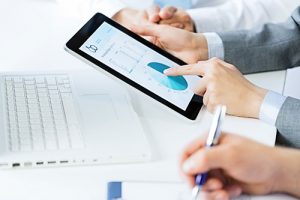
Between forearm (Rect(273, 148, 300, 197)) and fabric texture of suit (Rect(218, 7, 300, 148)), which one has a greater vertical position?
fabric texture of suit (Rect(218, 7, 300, 148))

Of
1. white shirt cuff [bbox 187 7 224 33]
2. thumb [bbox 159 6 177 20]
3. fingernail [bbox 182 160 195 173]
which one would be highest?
thumb [bbox 159 6 177 20]

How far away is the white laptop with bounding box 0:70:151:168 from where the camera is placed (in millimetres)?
832

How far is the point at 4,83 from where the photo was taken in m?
1.01

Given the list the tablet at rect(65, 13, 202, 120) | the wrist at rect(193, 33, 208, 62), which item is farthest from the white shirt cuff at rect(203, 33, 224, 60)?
the tablet at rect(65, 13, 202, 120)

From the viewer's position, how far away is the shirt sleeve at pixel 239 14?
1.31m

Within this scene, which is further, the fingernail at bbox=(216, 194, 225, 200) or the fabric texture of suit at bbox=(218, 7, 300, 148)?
the fabric texture of suit at bbox=(218, 7, 300, 148)

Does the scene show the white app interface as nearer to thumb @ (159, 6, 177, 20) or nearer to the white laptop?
the white laptop

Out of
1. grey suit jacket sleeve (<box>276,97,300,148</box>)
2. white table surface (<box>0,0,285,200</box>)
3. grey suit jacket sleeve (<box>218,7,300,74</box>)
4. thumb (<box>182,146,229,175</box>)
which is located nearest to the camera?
thumb (<box>182,146,229,175</box>)

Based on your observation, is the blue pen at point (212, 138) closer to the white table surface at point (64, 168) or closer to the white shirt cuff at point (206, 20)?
the white table surface at point (64, 168)

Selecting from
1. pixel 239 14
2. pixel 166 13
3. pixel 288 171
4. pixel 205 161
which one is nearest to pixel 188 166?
pixel 205 161

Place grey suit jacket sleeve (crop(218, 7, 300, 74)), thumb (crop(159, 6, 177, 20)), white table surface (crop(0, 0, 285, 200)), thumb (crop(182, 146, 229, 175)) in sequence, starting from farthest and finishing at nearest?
1. thumb (crop(159, 6, 177, 20))
2. grey suit jacket sleeve (crop(218, 7, 300, 74))
3. white table surface (crop(0, 0, 285, 200))
4. thumb (crop(182, 146, 229, 175))

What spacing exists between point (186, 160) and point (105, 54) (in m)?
0.34

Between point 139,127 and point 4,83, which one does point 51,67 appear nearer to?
point 4,83

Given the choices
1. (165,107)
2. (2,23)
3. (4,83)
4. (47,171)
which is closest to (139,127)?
(165,107)
